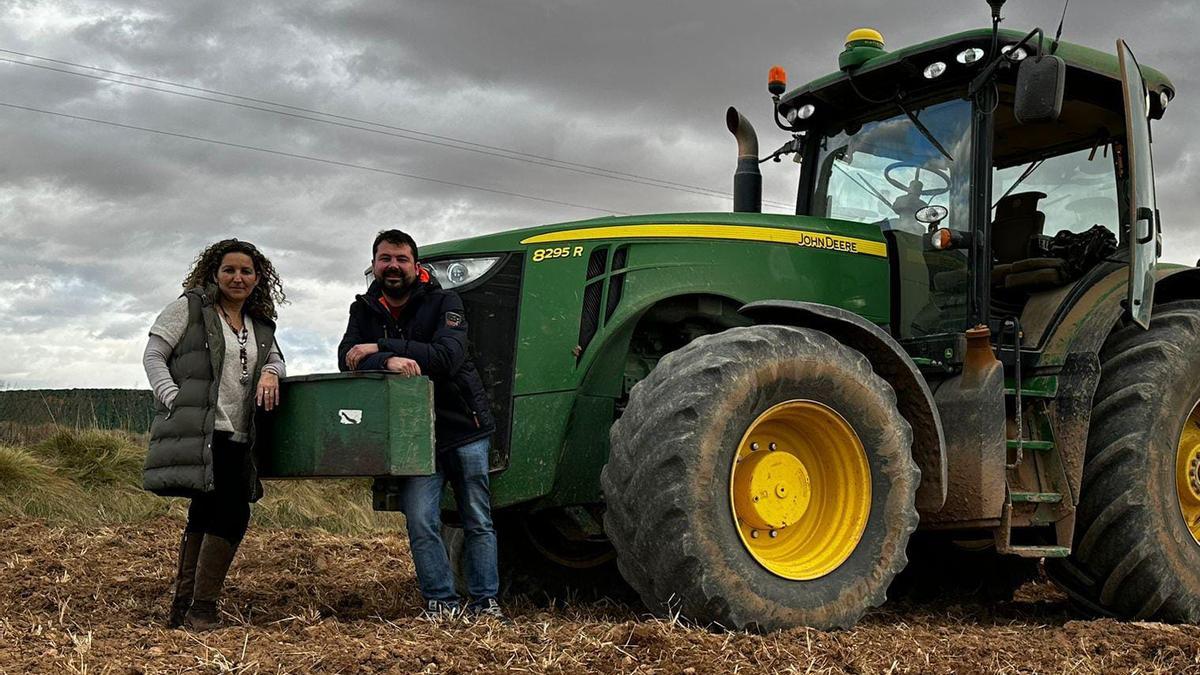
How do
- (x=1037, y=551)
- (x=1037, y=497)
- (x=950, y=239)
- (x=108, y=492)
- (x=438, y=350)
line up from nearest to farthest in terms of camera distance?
(x=438, y=350)
(x=1037, y=551)
(x=1037, y=497)
(x=950, y=239)
(x=108, y=492)

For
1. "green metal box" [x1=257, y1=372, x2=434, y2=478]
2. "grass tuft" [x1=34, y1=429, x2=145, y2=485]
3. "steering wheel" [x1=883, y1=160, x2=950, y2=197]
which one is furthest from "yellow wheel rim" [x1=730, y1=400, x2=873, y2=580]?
"grass tuft" [x1=34, y1=429, x2=145, y2=485]

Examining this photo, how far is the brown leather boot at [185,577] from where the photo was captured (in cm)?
546

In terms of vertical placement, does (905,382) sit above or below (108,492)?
above

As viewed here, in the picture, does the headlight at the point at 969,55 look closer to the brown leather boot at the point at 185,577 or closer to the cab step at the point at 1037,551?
the cab step at the point at 1037,551

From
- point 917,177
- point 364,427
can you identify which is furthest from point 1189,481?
point 364,427

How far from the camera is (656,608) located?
15.2 feet

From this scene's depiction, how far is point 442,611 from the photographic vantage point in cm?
505

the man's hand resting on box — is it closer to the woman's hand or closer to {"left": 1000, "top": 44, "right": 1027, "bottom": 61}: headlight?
the woman's hand

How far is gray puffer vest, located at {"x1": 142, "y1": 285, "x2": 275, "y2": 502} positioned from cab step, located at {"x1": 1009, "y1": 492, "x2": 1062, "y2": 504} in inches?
137

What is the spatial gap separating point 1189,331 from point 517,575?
12.1 feet

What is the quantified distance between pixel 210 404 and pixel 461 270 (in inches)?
48.5

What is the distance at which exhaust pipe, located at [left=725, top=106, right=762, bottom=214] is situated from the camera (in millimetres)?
7156

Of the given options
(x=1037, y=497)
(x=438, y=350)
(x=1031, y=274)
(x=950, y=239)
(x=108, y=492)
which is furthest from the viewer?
(x=108, y=492)

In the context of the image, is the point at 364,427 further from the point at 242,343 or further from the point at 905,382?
the point at 905,382
